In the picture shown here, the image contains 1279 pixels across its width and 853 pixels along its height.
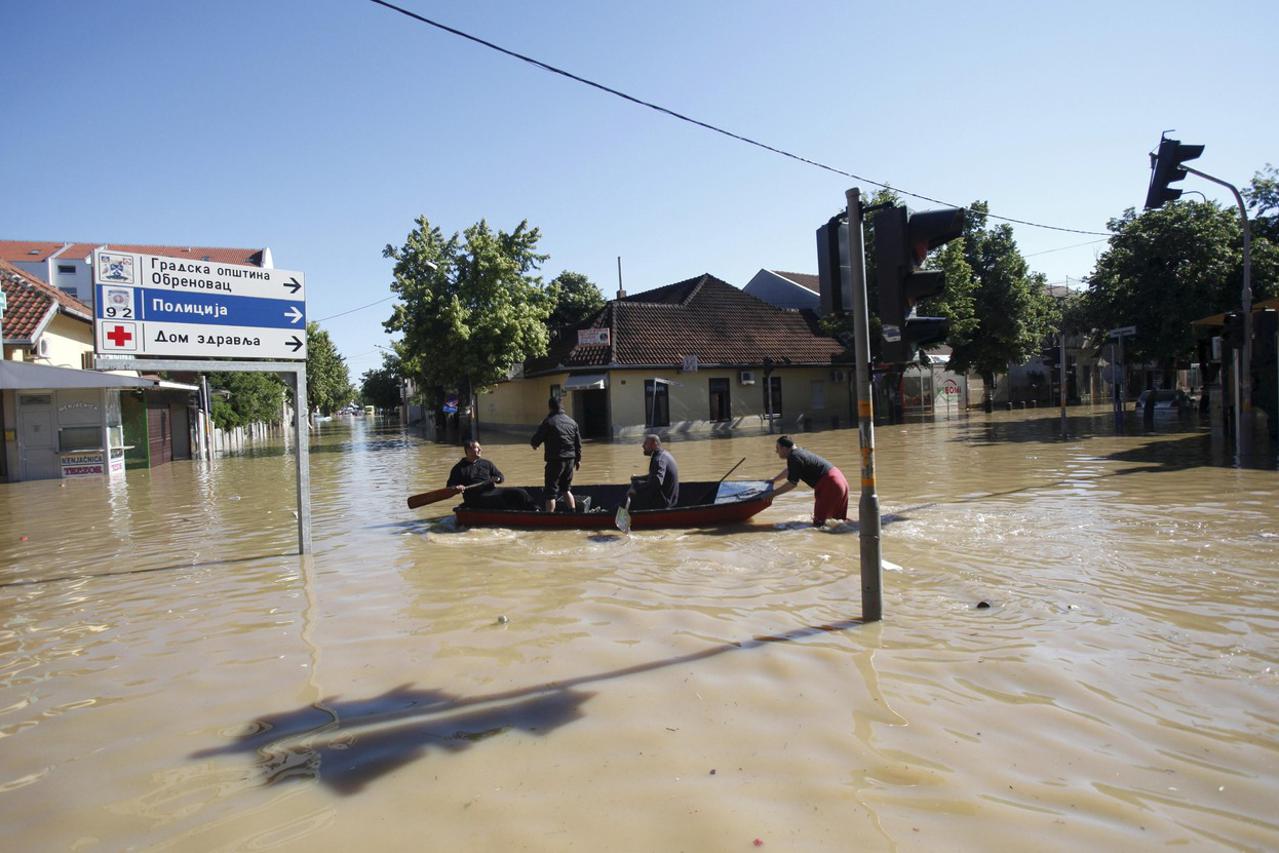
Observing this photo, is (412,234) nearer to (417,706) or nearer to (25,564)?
(25,564)

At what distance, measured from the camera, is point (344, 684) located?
4.98 m

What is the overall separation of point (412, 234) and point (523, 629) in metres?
29.2

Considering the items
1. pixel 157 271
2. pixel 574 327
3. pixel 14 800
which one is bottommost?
pixel 14 800

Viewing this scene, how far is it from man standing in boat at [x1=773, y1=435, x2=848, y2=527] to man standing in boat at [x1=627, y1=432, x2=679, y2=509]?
4.88 ft

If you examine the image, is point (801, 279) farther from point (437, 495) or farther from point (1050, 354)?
point (437, 495)

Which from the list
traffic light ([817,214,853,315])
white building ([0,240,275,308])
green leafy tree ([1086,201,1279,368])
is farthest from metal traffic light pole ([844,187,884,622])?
white building ([0,240,275,308])

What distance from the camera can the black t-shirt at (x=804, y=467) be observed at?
10055 millimetres

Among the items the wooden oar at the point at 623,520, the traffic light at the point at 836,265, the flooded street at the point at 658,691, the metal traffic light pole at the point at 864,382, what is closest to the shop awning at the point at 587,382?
the flooded street at the point at 658,691

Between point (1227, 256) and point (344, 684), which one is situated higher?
point (1227, 256)

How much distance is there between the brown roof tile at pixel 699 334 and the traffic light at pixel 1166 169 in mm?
21356

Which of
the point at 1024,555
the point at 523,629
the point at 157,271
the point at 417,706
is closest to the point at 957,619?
the point at 1024,555

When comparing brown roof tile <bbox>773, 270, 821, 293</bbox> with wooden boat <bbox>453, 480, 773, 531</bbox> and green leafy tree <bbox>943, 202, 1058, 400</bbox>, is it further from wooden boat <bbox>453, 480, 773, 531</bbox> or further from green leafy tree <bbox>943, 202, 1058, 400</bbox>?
wooden boat <bbox>453, 480, 773, 531</bbox>

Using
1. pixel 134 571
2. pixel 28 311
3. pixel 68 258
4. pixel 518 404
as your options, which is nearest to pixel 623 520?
pixel 134 571

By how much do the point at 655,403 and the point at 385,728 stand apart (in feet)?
93.5
